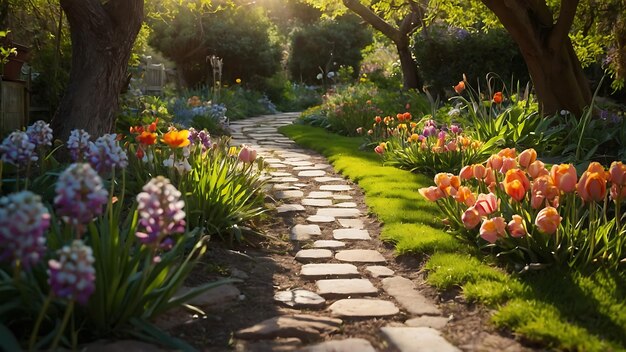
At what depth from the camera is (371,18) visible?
15547 millimetres

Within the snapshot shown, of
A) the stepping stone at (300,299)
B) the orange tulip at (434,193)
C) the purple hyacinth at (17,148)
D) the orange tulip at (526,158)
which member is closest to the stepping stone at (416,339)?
the stepping stone at (300,299)

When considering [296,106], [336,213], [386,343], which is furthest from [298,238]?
[296,106]

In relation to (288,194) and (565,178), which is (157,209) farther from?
(288,194)

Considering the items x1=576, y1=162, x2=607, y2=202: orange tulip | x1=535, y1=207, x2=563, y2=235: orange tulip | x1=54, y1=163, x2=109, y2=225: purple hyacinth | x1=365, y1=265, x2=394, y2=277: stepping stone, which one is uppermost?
x1=54, y1=163, x2=109, y2=225: purple hyacinth

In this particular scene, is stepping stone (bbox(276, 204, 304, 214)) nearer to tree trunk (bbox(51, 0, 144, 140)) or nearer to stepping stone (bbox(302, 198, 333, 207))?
stepping stone (bbox(302, 198, 333, 207))

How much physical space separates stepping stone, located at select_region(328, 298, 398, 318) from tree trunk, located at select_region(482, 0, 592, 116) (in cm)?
527

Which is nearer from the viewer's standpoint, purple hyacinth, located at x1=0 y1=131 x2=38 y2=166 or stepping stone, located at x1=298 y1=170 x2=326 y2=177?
purple hyacinth, located at x1=0 y1=131 x2=38 y2=166

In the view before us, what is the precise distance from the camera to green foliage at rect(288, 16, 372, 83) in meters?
28.1

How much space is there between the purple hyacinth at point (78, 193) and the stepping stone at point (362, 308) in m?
1.60

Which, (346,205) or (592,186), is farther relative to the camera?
(346,205)

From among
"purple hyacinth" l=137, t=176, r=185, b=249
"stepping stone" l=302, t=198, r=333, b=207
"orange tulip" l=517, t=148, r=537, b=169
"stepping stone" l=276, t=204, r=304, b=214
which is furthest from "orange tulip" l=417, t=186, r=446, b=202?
"purple hyacinth" l=137, t=176, r=185, b=249

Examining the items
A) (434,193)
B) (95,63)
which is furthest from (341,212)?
(95,63)

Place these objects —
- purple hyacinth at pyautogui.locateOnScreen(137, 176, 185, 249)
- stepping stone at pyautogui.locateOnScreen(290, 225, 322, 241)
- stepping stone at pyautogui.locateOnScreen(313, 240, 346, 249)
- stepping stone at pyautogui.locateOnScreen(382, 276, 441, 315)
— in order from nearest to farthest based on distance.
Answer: purple hyacinth at pyautogui.locateOnScreen(137, 176, 185, 249)
stepping stone at pyautogui.locateOnScreen(382, 276, 441, 315)
stepping stone at pyautogui.locateOnScreen(313, 240, 346, 249)
stepping stone at pyautogui.locateOnScreen(290, 225, 322, 241)

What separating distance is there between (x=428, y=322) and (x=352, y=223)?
217 centimetres
